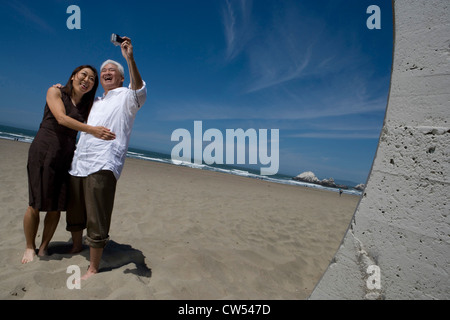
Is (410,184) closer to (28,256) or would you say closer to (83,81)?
(83,81)

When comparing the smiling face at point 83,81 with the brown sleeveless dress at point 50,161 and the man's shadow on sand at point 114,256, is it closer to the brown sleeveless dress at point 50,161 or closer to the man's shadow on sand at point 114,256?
the brown sleeveless dress at point 50,161

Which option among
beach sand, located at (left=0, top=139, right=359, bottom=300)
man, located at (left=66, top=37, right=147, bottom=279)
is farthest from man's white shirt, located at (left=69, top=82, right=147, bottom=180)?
beach sand, located at (left=0, top=139, right=359, bottom=300)

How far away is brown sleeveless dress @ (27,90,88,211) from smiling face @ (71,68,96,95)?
0.13 meters

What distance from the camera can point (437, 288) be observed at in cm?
106

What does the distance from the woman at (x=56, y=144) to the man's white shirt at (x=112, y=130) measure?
0.45ft

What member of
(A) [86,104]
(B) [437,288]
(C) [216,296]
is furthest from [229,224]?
(B) [437,288]

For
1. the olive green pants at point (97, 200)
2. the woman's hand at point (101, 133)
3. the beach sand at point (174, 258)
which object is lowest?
the beach sand at point (174, 258)

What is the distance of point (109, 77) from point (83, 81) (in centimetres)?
30

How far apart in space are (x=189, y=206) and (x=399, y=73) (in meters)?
5.19

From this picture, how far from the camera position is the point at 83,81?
2209mm

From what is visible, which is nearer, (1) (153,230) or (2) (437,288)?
(2) (437,288)

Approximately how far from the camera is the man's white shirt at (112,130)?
1964 mm

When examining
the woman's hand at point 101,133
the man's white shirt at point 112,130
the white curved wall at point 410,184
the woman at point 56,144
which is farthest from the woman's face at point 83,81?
the white curved wall at point 410,184
